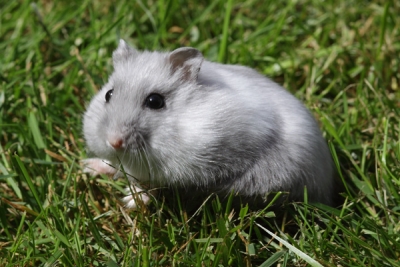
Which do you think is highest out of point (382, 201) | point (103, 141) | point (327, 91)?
point (103, 141)

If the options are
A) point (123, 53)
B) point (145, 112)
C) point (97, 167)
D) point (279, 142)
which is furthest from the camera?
point (97, 167)

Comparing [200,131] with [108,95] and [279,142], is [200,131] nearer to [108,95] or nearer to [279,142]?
[279,142]

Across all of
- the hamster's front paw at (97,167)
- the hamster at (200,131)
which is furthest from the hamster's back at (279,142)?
the hamster's front paw at (97,167)

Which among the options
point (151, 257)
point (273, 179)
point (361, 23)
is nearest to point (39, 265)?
point (151, 257)

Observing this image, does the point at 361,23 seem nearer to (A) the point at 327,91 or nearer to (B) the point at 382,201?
(A) the point at 327,91

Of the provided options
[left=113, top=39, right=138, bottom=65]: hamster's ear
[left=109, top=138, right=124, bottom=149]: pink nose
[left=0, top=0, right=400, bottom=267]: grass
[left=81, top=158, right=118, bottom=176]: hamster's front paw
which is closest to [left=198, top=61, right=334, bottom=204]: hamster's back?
[left=0, top=0, right=400, bottom=267]: grass

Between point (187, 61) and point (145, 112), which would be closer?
point (145, 112)

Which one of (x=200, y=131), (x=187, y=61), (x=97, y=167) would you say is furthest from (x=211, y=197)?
(x=97, y=167)

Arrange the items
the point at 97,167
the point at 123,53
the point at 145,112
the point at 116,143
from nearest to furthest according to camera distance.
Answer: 1. the point at 116,143
2. the point at 145,112
3. the point at 123,53
4. the point at 97,167
